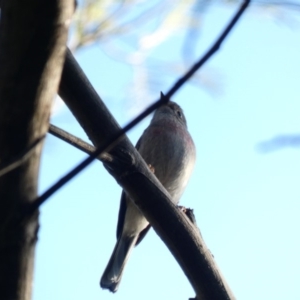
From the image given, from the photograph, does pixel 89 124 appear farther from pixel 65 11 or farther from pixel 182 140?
pixel 182 140

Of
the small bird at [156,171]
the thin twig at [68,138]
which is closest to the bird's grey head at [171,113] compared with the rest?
the small bird at [156,171]

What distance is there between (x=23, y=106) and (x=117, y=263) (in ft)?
11.9

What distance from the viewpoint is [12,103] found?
1220mm

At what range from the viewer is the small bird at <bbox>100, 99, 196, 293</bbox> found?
188 inches

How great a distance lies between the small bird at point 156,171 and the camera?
4784 mm

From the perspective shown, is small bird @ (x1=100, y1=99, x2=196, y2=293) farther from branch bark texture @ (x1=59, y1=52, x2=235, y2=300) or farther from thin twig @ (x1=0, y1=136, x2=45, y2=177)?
thin twig @ (x1=0, y1=136, x2=45, y2=177)

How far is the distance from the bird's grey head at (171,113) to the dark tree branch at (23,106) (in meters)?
4.78

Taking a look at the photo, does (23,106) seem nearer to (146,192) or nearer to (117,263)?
(146,192)


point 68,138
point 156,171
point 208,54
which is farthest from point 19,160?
point 156,171

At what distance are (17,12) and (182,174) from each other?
4.12m

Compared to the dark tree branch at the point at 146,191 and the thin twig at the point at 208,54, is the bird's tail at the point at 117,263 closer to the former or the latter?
the dark tree branch at the point at 146,191

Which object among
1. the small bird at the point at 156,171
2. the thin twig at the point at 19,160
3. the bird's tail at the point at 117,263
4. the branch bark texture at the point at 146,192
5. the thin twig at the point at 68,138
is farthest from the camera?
the small bird at the point at 156,171

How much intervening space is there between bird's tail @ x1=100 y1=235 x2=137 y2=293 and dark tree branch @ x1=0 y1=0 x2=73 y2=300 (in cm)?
340

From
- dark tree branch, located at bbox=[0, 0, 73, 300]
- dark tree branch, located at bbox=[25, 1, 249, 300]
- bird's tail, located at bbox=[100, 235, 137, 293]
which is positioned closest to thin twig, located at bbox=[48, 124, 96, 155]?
dark tree branch, located at bbox=[25, 1, 249, 300]
